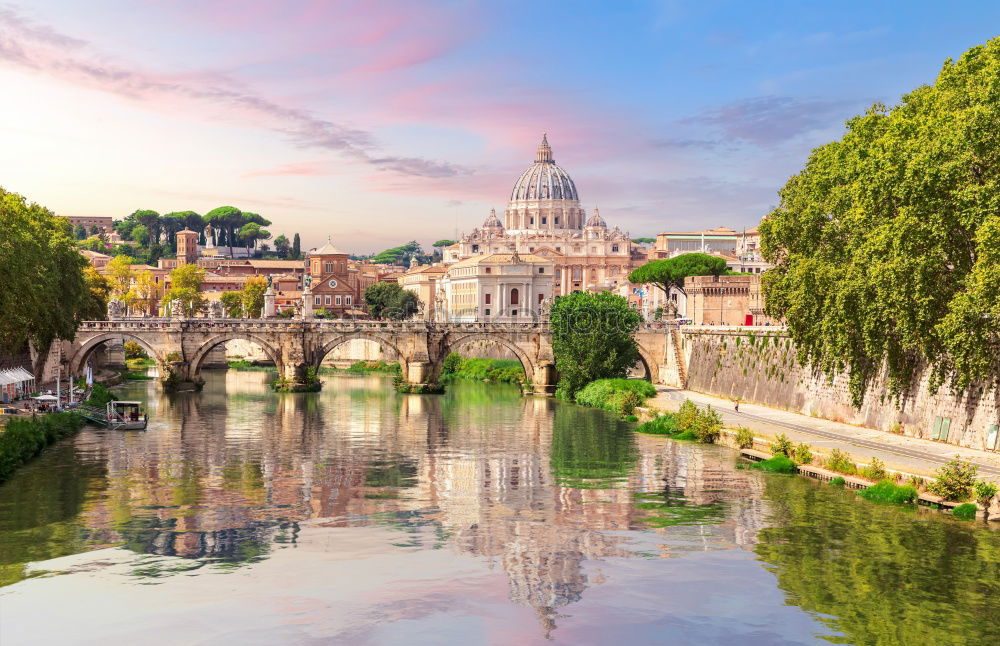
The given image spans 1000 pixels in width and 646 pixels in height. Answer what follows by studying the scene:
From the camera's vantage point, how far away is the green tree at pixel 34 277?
36969 millimetres

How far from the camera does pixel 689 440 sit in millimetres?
42656

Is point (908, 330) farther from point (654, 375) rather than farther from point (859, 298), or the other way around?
point (654, 375)

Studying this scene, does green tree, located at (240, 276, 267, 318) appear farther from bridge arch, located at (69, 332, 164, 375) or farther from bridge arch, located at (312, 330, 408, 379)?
bridge arch, located at (69, 332, 164, 375)

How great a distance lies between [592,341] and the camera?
62.2 metres

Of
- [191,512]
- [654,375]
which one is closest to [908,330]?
[191,512]

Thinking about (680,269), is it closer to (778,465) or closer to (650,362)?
(650,362)

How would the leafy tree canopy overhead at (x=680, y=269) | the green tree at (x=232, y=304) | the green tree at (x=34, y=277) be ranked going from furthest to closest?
the green tree at (x=232, y=304) → the leafy tree canopy overhead at (x=680, y=269) → the green tree at (x=34, y=277)

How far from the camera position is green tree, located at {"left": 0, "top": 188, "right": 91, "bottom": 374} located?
3697 centimetres

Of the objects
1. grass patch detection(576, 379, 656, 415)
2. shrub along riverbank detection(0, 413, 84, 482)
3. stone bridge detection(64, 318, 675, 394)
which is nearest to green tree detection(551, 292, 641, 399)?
grass patch detection(576, 379, 656, 415)

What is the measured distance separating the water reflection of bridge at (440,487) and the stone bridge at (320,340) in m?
16.9

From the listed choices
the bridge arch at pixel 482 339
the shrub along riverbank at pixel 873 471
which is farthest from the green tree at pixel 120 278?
the shrub along riverbank at pixel 873 471

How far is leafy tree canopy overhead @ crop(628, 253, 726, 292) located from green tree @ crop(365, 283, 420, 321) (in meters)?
32.6

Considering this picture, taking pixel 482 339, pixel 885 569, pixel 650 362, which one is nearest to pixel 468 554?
pixel 885 569

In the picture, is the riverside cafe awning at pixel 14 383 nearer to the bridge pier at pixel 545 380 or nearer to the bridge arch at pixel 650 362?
the bridge pier at pixel 545 380
